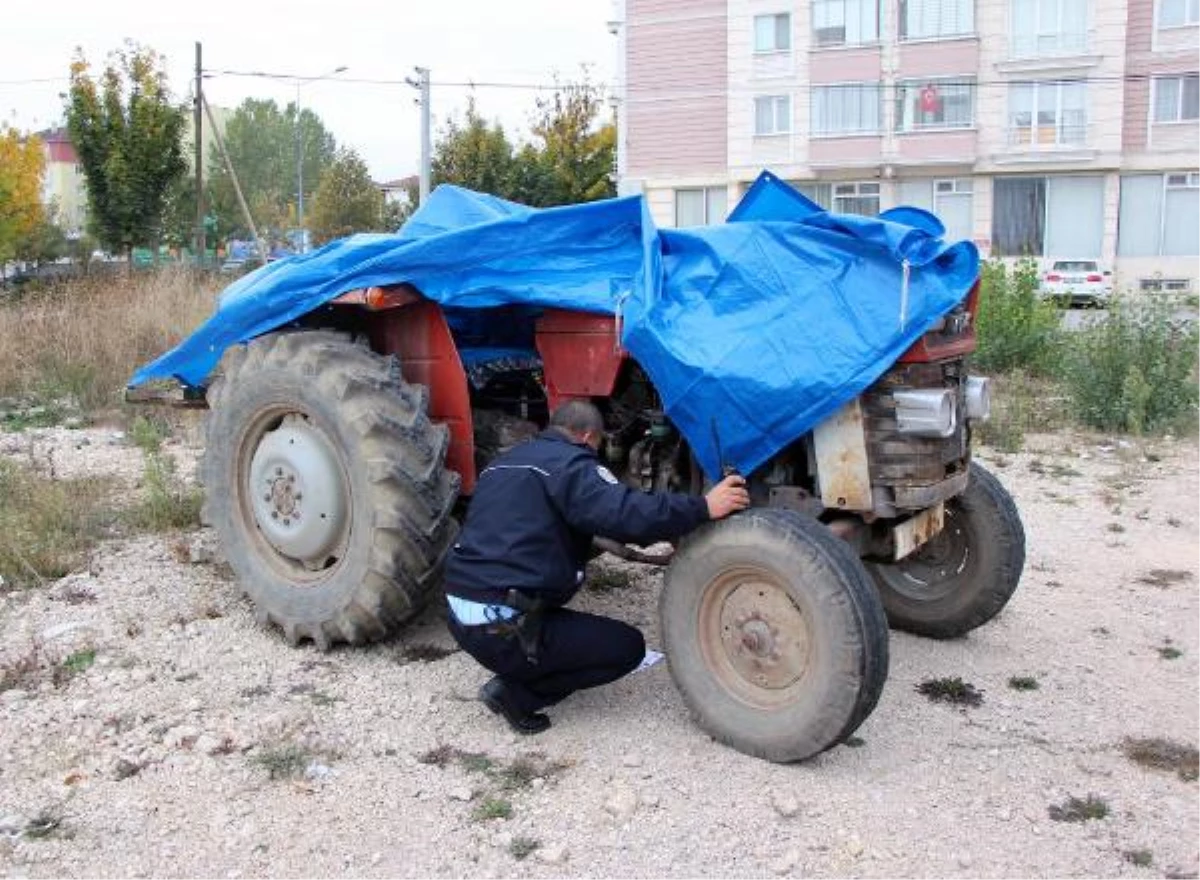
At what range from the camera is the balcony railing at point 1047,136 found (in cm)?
3444

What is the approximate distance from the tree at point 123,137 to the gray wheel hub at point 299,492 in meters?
20.0

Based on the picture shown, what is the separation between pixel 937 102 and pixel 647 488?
33618mm

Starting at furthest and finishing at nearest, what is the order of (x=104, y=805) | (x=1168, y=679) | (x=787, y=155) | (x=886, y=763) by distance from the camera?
(x=787, y=155) < (x=1168, y=679) < (x=886, y=763) < (x=104, y=805)

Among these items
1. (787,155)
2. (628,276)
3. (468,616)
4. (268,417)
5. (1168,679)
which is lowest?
(1168,679)

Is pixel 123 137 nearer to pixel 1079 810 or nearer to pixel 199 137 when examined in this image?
pixel 199 137

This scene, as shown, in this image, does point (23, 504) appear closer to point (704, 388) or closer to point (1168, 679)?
point (704, 388)

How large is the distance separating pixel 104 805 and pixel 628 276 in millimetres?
2655

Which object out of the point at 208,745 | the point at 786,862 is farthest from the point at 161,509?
the point at 786,862

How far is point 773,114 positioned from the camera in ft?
124

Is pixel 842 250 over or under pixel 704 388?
over

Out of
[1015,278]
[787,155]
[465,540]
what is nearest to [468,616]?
[465,540]

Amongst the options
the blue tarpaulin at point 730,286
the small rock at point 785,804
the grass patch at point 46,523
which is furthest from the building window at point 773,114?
the small rock at point 785,804

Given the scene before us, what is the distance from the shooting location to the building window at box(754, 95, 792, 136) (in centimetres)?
3753

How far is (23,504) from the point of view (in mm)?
7676
